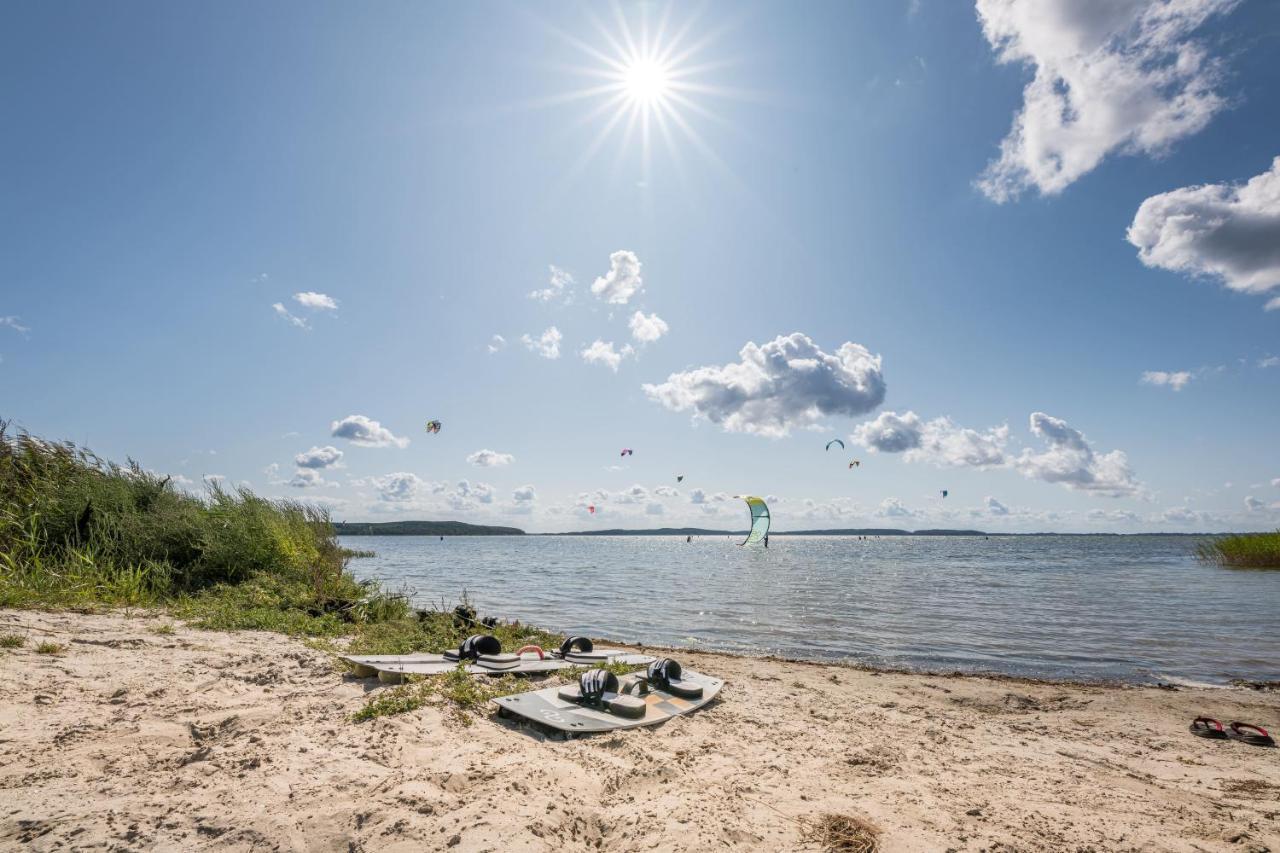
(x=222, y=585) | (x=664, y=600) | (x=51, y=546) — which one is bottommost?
(x=664, y=600)

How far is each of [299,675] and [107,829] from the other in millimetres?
3029

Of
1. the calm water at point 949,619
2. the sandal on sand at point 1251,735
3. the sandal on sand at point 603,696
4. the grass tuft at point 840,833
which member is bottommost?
the calm water at point 949,619

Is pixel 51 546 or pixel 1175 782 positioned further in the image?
pixel 51 546

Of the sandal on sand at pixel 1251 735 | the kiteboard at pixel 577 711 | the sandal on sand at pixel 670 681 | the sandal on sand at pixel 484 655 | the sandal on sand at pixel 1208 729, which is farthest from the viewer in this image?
the sandal on sand at pixel 484 655

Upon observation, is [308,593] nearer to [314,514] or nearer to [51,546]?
[51,546]

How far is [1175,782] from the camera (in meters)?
4.09

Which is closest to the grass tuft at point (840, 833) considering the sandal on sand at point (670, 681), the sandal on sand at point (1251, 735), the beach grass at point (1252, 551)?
the sandal on sand at point (670, 681)

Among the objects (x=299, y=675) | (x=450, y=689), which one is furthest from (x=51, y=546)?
(x=450, y=689)

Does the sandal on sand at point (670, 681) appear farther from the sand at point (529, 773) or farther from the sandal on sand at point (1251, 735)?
the sandal on sand at point (1251, 735)

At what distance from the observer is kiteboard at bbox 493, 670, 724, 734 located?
4531 mm

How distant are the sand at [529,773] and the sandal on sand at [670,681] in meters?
0.29

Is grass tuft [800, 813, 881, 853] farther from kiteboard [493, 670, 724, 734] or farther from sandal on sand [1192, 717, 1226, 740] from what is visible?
sandal on sand [1192, 717, 1226, 740]

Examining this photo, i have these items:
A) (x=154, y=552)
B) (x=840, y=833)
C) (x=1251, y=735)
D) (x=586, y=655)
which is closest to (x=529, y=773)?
(x=840, y=833)

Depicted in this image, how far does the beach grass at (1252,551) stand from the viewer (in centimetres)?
2864
